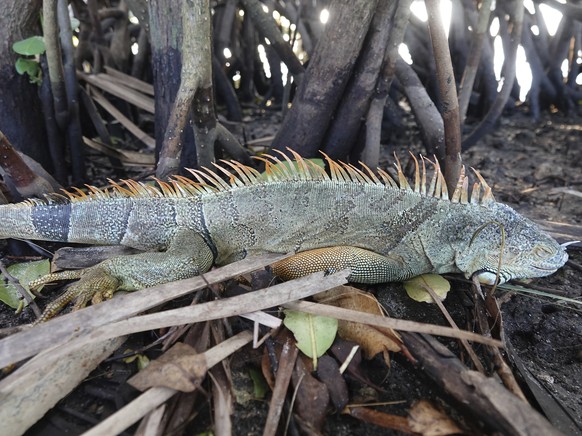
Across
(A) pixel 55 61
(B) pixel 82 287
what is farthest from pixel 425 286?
(A) pixel 55 61

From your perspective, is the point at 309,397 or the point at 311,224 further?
the point at 311,224

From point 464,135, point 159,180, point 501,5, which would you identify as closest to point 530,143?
point 464,135

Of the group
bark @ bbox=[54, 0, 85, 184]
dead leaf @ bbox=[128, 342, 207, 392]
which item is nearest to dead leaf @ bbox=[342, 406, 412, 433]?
dead leaf @ bbox=[128, 342, 207, 392]

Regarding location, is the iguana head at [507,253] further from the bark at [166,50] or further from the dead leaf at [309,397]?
the bark at [166,50]

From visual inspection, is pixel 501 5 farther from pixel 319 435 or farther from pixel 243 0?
pixel 319 435

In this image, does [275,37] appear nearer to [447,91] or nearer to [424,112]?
[424,112]

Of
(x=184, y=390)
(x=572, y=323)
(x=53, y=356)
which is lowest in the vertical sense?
(x=572, y=323)

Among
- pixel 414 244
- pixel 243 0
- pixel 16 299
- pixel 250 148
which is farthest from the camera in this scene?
pixel 250 148
